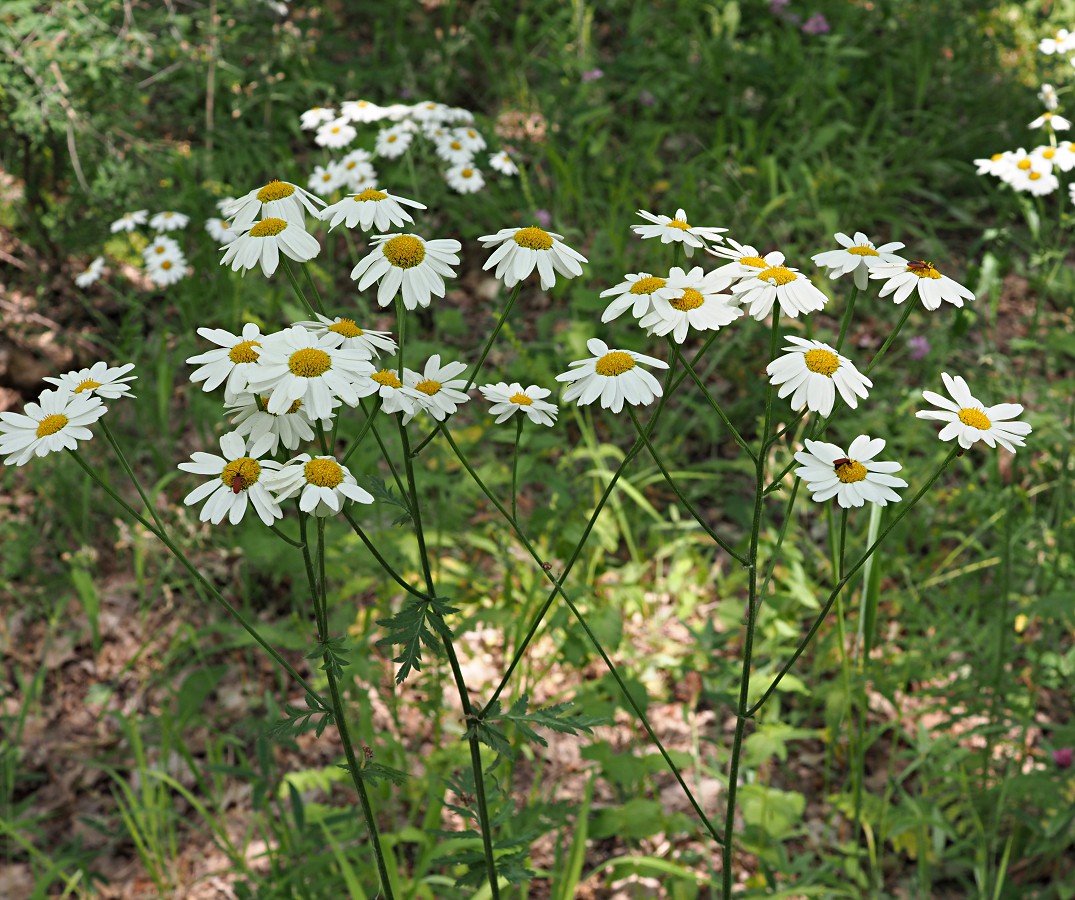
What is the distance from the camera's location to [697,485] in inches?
116

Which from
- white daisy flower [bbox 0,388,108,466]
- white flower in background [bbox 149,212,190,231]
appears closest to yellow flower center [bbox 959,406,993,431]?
white daisy flower [bbox 0,388,108,466]

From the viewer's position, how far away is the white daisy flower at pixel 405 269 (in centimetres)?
103

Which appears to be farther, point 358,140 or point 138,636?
point 358,140

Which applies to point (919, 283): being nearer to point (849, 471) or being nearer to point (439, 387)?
point (849, 471)

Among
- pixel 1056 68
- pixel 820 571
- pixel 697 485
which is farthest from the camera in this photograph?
pixel 1056 68

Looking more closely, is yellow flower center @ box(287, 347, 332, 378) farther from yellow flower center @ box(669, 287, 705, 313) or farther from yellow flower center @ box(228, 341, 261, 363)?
yellow flower center @ box(669, 287, 705, 313)

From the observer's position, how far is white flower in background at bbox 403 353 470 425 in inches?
41.1

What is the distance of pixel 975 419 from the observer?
3.31 feet

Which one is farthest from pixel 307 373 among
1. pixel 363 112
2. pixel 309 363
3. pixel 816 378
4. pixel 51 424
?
pixel 363 112

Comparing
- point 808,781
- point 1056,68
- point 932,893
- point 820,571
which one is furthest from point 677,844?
point 1056,68

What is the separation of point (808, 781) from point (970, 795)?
16.7 inches

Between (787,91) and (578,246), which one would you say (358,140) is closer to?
(578,246)

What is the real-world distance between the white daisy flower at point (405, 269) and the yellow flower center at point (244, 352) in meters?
0.14

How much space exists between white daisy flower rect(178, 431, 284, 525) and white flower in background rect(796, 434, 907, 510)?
1.79 feet
